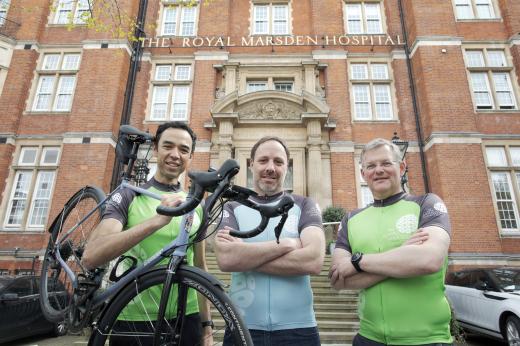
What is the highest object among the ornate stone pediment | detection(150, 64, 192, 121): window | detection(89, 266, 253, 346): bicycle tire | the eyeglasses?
detection(150, 64, 192, 121): window

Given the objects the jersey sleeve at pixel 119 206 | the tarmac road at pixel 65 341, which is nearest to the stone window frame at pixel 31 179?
the tarmac road at pixel 65 341

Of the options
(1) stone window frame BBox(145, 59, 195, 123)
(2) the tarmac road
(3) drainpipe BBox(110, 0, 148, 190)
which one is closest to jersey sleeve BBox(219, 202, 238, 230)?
(2) the tarmac road

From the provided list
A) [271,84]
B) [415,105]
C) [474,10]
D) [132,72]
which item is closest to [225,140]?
[271,84]

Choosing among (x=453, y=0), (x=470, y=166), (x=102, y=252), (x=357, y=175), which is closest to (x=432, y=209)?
(x=102, y=252)

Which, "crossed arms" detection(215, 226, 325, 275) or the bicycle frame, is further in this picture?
"crossed arms" detection(215, 226, 325, 275)

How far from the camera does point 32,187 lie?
11.8m

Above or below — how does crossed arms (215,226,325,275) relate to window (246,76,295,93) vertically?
below

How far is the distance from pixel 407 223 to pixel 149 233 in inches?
65.9

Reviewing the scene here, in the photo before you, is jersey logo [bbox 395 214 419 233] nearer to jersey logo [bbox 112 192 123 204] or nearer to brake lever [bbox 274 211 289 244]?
brake lever [bbox 274 211 289 244]

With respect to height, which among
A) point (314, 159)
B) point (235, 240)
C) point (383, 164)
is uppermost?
point (314, 159)

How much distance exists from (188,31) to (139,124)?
504cm

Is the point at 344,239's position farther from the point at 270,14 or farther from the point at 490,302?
the point at 270,14

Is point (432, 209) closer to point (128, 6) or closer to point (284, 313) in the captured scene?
point (284, 313)

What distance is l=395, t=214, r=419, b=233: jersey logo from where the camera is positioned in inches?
84.4
